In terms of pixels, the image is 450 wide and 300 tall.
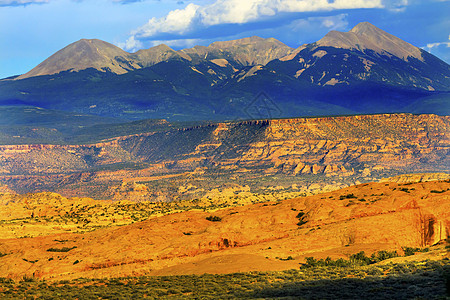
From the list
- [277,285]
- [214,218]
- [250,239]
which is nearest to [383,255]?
[277,285]

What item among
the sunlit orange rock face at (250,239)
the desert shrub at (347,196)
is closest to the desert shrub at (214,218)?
the sunlit orange rock face at (250,239)

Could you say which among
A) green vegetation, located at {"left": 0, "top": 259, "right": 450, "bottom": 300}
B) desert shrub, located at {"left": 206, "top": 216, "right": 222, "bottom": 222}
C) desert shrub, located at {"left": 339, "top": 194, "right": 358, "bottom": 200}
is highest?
desert shrub, located at {"left": 339, "top": 194, "right": 358, "bottom": 200}

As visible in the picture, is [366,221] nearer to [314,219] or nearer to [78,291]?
[314,219]

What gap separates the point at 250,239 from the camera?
59375mm

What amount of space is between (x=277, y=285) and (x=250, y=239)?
18123 millimetres

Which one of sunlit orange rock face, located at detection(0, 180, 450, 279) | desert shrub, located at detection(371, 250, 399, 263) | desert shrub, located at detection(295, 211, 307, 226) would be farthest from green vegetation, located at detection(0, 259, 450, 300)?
desert shrub, located at detection(295, 211, 307, 226)

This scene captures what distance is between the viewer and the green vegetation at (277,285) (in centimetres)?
3747

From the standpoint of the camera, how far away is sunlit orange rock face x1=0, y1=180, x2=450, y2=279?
172 ft

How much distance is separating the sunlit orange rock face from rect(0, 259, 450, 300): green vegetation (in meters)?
3.08

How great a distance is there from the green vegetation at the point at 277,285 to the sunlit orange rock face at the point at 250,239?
3082 mm

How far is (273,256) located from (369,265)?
916 centimetres

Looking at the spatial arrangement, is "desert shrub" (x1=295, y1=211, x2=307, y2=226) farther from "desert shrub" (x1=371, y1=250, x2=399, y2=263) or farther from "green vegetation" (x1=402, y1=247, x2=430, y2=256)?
"desert shrub" (x1=371, y1=250, x2=399, y2=263)

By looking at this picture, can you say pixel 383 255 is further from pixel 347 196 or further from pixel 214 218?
pixel 214 218

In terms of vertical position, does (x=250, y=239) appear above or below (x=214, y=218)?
below
